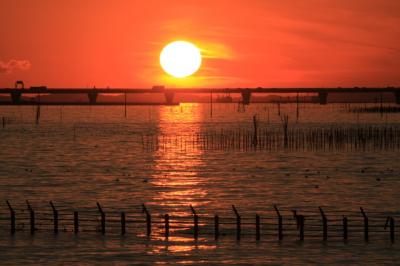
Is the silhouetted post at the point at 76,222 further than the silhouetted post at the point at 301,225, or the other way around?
the silhouetted post at the point at 76,222

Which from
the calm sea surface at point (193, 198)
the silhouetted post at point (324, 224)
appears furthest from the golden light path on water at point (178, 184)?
the silhouetted post at point (324, 224)

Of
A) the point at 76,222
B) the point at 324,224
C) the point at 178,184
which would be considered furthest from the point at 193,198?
the point at 324,224

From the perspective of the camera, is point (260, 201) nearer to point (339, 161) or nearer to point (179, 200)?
point (179, 200)

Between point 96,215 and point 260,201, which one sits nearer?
point 96,215

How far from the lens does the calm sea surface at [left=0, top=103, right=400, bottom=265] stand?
38156 millimetres

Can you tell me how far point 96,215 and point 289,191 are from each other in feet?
68.3

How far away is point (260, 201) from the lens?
5769cm

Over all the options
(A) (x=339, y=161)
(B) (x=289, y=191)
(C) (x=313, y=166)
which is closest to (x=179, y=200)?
(B) (x=289, y=191)

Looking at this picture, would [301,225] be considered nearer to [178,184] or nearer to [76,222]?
[76,222]

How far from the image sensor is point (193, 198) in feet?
194

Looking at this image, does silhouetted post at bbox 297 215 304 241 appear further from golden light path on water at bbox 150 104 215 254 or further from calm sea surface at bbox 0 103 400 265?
golden light path on water at bbox 150 104 215 254

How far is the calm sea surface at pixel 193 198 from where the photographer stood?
125 feet

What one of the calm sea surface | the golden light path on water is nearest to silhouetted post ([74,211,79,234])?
the calm sea surface

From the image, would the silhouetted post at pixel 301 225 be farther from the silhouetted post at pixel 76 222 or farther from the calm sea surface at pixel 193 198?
the silhouetted post at pixel 76 222
